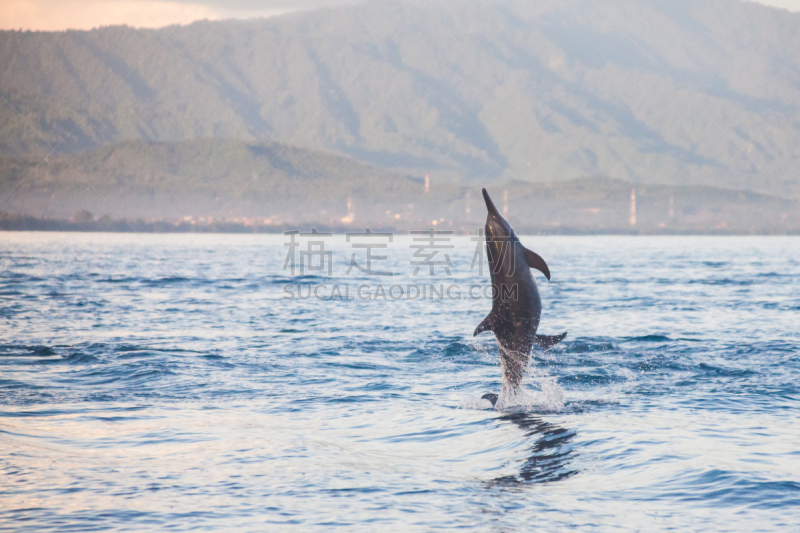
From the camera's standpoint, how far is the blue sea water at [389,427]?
33.5 feet

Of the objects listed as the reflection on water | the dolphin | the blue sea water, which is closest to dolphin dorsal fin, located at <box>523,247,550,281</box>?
the dolphin

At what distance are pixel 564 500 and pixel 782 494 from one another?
→ 10.1 ft

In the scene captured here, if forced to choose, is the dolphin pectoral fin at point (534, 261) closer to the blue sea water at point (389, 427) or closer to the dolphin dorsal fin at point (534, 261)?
the dolphin dorsal fin at point (534, 261)

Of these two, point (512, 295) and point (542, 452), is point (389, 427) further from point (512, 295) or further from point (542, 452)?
point (512, 295)

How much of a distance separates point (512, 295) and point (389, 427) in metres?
3.36

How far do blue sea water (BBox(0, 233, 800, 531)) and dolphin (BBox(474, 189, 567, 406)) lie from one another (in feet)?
5.15

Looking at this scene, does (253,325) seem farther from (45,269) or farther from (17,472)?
(45,269)

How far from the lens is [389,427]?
46.9ft

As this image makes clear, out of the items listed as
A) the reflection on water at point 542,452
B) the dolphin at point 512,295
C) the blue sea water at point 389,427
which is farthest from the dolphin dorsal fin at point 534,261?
the blue sea water at point 389,427

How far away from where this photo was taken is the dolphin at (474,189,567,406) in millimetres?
13078

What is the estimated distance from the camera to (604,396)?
56.2ft

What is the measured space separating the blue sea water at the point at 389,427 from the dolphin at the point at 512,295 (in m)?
1.57

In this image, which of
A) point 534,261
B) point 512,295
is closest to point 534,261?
point 534,261

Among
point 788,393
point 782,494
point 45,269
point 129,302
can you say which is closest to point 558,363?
point 788,393
